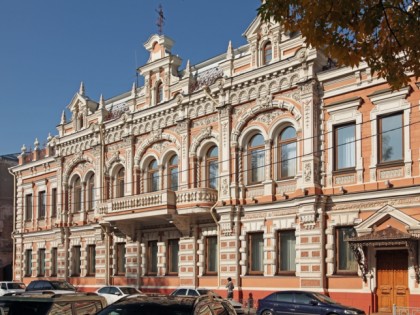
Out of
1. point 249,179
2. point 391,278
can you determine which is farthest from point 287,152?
point 391,278

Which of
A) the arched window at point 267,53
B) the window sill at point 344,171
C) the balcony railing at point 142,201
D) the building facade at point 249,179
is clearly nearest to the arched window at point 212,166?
the building facade at point 249,179

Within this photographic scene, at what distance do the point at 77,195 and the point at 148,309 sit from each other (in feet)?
108

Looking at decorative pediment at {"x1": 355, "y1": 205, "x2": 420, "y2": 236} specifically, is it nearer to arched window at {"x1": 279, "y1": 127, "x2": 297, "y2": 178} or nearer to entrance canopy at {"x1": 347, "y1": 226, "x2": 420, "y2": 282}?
entrance canopy at {"x1": 347, "y1": 226, "x2": 420, "y2": 282}

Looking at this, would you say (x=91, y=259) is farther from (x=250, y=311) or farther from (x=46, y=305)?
(x=46, y=305)

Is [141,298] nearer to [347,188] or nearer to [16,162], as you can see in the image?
[347,188]

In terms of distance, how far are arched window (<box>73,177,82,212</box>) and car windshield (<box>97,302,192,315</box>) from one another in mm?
31856

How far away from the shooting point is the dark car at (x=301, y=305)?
70.4 ft

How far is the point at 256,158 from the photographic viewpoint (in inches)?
1181

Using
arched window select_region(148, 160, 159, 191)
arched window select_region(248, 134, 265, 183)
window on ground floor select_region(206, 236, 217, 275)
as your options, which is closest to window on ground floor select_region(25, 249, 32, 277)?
arched window select_region(148, 160, 159, 191)

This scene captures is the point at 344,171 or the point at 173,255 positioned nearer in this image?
the point at 344,171

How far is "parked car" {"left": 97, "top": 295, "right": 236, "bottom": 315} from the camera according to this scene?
8766 mm

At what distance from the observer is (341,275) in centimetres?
2548

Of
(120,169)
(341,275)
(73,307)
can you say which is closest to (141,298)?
(73,307)

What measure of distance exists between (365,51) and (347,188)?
16571mm
